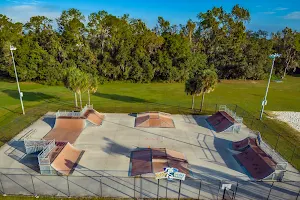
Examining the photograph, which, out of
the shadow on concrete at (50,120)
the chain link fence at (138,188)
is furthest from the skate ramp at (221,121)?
the shadow on concrete at (50,120)

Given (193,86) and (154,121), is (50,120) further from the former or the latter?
(193,86)

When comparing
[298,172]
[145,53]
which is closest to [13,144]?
[298,172]

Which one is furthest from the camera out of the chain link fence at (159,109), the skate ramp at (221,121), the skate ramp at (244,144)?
the skate ramp at (221,121)

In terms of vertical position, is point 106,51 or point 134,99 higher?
point 106,51

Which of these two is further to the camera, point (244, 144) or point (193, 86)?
point (193, 86)

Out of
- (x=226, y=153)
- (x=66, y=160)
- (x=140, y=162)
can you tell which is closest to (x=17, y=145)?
(x=66, y=160)

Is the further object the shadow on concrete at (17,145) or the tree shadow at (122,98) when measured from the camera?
the tree shadow at (122,98)

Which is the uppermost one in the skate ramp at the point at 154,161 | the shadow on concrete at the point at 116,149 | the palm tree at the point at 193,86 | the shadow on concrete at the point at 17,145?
the palm tree at the point at 193,86

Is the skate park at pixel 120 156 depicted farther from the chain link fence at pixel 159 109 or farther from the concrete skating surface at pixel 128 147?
the chain link fence at pixel 159 109
